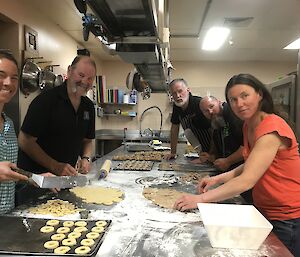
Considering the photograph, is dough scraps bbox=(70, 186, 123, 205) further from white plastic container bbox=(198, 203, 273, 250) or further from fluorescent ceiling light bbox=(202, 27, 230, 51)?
fluorescent ceiling light bbox=(202, 27, 230, 51)

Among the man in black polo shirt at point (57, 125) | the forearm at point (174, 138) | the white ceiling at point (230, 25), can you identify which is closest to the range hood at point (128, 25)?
the man in black polo shirt at point (57, 125)

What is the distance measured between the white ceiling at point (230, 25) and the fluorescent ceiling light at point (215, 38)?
0.31 ft

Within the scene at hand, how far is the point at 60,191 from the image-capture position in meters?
1.82

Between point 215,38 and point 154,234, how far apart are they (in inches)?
152

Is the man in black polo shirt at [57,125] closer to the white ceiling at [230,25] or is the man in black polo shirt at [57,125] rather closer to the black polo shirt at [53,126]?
the black polo shirt at [53,126]

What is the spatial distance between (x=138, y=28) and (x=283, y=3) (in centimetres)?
212

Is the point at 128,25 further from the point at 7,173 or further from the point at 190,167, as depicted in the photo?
the point at 190,167

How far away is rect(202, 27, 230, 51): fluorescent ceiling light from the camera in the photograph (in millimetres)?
4074

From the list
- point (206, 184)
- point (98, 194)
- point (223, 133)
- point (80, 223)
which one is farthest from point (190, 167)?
point (80, 223)

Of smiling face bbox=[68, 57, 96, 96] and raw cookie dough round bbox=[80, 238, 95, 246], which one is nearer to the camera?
raw cookie dough round bbox=[80, 238, 95, 246]

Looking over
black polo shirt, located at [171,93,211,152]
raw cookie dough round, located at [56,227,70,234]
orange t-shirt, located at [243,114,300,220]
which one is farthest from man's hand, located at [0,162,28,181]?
black polo shirt, located at [171,93,211,152]

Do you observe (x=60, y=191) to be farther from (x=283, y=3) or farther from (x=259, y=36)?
(x=259, y=36)

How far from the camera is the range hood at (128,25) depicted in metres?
1.31

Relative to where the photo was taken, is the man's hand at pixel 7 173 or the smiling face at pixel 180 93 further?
the smiling face at pixel 180 93
